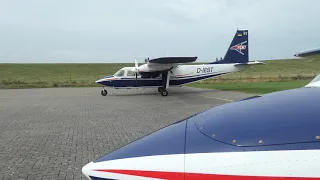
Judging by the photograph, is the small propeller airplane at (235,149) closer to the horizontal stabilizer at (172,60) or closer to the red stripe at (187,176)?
the red stripe at (187,176)

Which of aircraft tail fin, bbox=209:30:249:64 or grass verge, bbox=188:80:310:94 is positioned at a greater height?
aircraft tail fin, bbox=209:30:249:64

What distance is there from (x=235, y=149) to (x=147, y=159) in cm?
53

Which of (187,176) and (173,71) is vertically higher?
(187,176)

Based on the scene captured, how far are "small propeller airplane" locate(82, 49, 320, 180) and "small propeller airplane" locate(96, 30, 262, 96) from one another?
724 inches

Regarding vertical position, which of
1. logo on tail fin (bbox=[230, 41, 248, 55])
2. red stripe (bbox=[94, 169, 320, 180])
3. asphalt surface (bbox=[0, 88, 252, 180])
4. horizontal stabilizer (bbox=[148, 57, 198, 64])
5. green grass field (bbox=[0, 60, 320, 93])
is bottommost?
green grass field (bbox=[0, 60, 320, 93])

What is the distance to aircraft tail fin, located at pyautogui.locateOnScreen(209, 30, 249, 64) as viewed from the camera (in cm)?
2684

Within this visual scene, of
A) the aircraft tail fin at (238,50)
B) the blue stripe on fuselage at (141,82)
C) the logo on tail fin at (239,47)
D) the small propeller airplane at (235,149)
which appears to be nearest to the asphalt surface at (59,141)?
the small propeller airplane at (235,149)

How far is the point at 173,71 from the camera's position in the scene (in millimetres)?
24750

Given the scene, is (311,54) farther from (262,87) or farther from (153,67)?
(262,87)

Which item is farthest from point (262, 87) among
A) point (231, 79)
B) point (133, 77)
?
point (231, 79)

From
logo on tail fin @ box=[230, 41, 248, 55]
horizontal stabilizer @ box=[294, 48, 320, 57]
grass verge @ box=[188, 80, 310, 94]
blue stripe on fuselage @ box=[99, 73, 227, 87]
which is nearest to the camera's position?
horizontal stabilizer @ box=[294, 48, 320, 57]

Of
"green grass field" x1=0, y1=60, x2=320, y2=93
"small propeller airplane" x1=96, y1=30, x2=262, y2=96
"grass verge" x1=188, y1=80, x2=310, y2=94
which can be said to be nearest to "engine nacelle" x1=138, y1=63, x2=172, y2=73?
"small propeller airplane" x1=96, y1=30, x2=262, y2=96

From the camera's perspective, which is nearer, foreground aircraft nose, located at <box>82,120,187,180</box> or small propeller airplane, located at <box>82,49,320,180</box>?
small propeller airplane, located at <box>82,49,320,180</box>

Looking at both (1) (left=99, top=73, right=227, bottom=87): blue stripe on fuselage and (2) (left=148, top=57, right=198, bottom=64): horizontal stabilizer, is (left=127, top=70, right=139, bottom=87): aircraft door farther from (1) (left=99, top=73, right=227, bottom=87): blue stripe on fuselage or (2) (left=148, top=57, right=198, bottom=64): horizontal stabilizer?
(2) (left=148, top=57, right=198, bottom=64): horizontal stabilizer
